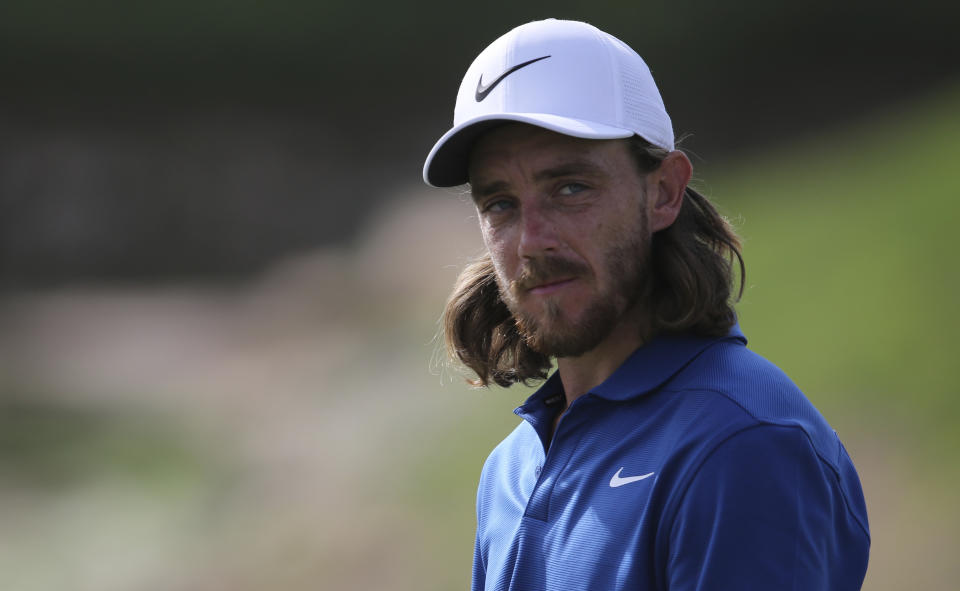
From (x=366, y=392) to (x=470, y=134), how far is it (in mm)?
4199

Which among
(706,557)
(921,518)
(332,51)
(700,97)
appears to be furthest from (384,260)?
(706,557)

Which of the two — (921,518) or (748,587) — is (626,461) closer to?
(748,587)

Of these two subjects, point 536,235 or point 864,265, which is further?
point 864,265

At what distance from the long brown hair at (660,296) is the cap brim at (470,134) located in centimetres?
10

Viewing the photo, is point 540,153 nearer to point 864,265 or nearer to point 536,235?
point 536,235

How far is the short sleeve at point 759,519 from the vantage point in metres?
1.15

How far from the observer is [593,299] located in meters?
1.52

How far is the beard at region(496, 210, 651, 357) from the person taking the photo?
151 centimetres

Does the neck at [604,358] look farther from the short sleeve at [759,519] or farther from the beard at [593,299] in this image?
the short sleeve at [759,519]

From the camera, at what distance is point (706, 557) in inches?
45.8

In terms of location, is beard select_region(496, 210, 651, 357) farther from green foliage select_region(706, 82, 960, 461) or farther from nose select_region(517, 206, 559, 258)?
green foliage select_region(706, 82, 960, 461)

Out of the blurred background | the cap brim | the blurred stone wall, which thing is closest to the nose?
the cap brim

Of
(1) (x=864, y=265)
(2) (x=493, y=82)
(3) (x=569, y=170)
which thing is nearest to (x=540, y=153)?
(3) (x=569, y=170)

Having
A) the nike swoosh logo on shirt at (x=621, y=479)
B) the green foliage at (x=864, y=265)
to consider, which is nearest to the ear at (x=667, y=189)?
the nike swoosh logo on shirt at (x=621, y=479)
